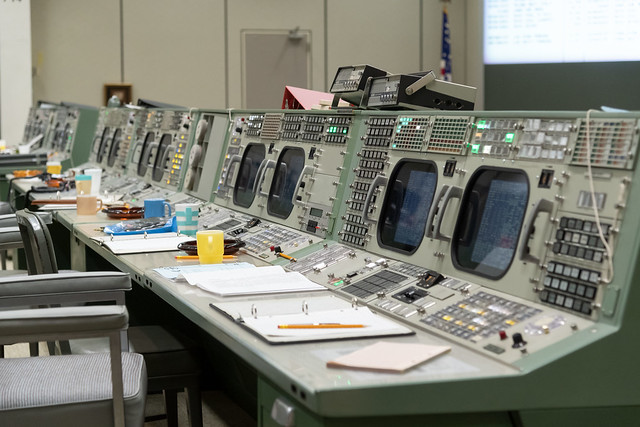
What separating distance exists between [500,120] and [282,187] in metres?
1.20

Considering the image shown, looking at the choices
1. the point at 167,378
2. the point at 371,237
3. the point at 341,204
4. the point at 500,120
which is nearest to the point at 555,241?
the point at 500,120

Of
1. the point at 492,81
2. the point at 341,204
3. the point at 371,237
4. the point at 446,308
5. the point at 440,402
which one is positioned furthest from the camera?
the point at 492,81

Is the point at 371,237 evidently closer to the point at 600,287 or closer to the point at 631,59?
the point at 600,287

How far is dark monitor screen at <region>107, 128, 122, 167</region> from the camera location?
5859mm

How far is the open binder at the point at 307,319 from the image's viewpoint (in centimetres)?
160

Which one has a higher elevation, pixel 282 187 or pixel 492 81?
pixel 492 81

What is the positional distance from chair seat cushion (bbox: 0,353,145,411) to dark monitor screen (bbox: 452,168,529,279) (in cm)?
84

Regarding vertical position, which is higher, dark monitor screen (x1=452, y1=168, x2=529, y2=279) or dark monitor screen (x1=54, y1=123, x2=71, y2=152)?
dark monitor screen (x1=54, y1=123, x2=71, y2=152)

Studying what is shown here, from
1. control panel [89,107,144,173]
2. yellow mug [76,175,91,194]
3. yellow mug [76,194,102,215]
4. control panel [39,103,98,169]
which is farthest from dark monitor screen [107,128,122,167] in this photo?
yellow mug [76,194,102,215]

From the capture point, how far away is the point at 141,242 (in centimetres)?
282

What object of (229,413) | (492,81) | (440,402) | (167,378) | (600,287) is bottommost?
(229,413)

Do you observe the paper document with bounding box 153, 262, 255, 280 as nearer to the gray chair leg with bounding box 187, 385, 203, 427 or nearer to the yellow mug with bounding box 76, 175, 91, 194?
the gray chair leg with bounding box 187, 385, 203, 427

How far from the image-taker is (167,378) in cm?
265

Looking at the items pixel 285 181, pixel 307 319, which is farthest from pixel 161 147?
pixel 307 319
